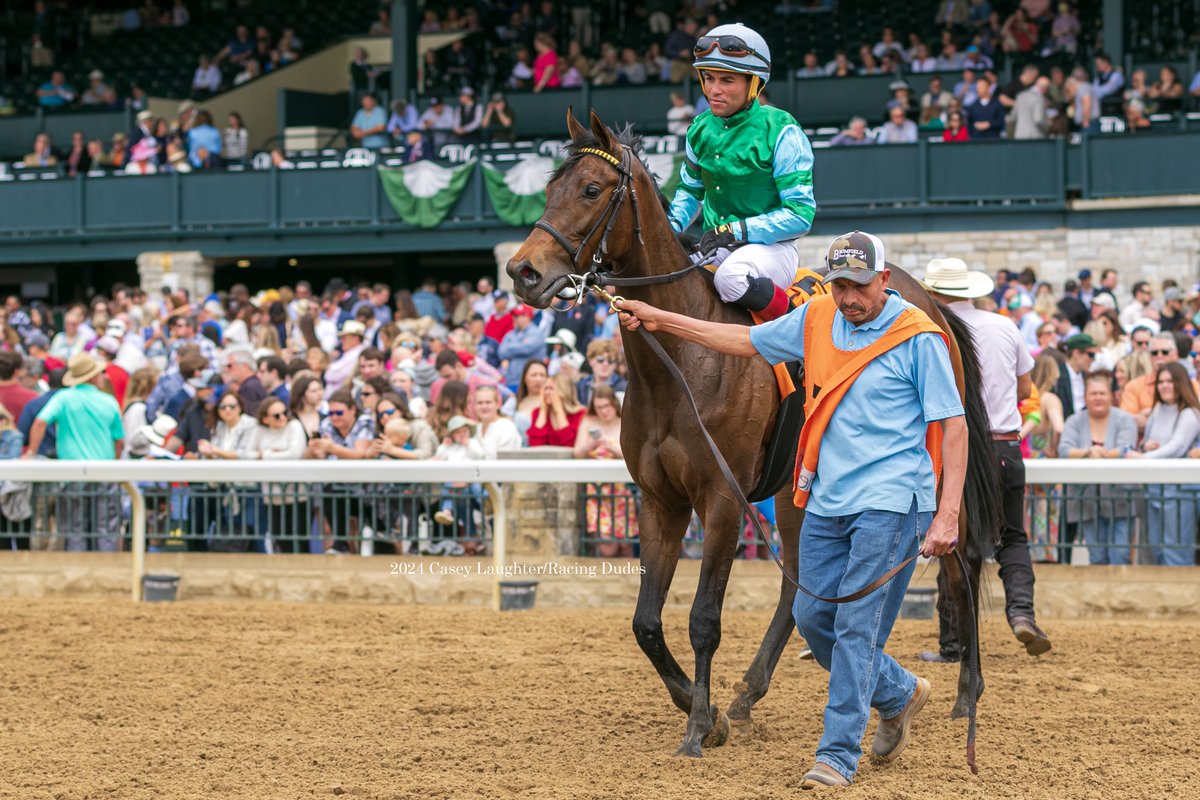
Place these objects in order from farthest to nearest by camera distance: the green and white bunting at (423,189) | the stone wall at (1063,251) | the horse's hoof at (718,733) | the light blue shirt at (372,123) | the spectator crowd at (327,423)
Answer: the light blue shirt at (372,123) → the green and white bunting at (423,189) → the stone wall at (1063,251) → the spectator crowd at (327,423) → the horse's hoof at (718,733)

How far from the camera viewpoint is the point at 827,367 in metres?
5.05

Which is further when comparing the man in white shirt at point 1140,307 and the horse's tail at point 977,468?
the man in white shirt at point 1140,307

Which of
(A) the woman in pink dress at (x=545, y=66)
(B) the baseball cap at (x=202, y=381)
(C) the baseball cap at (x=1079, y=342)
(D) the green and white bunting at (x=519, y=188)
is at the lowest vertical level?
(B) the baseball cap at (x=202, y=381)

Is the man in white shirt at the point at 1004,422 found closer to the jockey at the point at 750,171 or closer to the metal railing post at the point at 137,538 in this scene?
the jockey at the point at 750,171

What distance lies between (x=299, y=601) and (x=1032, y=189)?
1225 centimetres

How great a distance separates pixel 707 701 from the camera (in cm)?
570

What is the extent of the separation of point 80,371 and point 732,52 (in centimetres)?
653

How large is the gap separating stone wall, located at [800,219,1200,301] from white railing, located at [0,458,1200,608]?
34.9 feet

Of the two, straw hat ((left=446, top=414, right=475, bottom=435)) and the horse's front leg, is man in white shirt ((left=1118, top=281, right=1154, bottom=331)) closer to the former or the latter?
straw hat ((left=446, top=414, right=475, bottom=435))

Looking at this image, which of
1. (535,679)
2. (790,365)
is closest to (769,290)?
(790,365)

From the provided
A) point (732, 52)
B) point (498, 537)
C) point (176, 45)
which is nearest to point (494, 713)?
point (732, 52)

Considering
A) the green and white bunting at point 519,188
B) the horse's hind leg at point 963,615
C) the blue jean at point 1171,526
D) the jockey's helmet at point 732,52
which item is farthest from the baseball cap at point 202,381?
the green and white bunting at point 519,188

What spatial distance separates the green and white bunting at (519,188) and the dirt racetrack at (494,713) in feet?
40.8

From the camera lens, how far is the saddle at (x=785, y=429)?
6.14m
